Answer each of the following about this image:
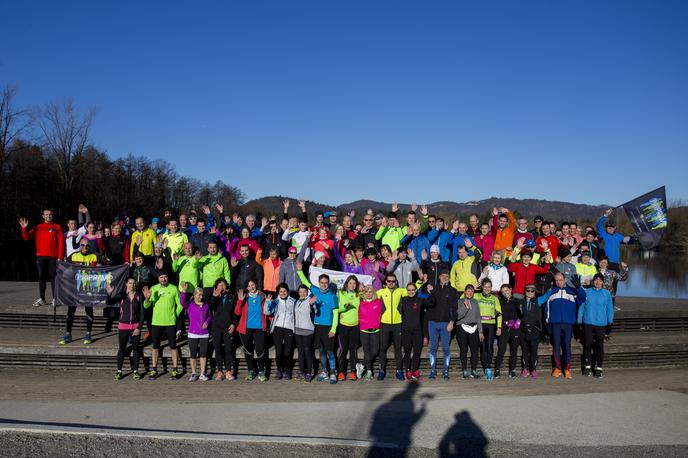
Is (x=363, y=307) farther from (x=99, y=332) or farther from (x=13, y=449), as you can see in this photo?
(x=99, y=332)

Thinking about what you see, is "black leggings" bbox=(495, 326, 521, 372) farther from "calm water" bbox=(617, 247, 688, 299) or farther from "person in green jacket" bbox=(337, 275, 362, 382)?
"calm water" bbox=(617, 247, 688, 299)

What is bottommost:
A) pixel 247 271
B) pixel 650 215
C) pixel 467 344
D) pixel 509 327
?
pixel 467 344

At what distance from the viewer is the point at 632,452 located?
6457 mm

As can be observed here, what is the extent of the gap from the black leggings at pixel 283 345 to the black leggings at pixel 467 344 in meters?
3.41

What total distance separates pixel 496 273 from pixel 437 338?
2008 mm

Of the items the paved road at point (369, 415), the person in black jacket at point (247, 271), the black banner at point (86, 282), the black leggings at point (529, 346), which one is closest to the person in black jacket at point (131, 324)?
the paved road at point (369, 415)

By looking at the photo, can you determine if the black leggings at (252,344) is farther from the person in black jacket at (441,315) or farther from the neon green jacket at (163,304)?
the person in black jacket at (441,315)

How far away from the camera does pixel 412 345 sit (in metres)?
9.73

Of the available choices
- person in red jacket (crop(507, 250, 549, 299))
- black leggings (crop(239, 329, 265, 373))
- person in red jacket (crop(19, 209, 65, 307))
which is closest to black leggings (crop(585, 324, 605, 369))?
person in red jacket (crop(507, 250, 549, 299))

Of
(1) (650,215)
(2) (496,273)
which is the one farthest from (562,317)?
(1) (650,215)

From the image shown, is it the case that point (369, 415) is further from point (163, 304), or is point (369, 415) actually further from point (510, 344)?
point (163, 304)

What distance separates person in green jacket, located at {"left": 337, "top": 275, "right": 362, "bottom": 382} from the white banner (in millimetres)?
734

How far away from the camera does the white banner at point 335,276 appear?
34.4 ft

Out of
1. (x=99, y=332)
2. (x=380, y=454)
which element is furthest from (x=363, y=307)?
(x=99, y=332)
